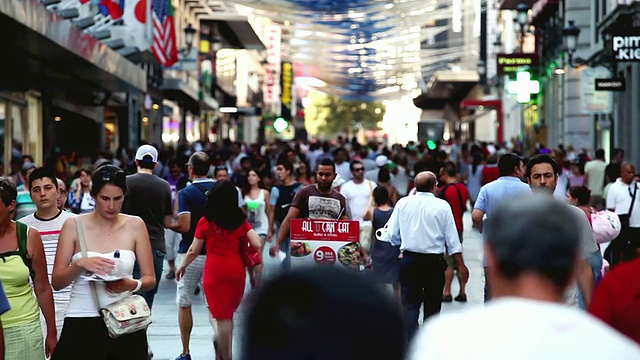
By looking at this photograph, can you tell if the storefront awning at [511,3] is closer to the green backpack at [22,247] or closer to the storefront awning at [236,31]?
the storefront awning at [236,31]

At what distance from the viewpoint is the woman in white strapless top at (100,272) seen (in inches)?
264

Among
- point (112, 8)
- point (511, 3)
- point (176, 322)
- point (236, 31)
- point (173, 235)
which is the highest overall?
point (511, 3)

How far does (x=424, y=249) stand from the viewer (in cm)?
1008

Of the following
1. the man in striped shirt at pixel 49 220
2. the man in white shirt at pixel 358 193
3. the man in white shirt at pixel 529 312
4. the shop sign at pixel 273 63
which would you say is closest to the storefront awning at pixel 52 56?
the man in white shirt at pixel 358 193

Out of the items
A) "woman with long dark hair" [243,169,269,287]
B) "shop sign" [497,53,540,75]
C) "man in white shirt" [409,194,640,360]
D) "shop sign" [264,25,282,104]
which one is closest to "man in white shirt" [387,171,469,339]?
"woman with long dark hair" [243,169,269,287]

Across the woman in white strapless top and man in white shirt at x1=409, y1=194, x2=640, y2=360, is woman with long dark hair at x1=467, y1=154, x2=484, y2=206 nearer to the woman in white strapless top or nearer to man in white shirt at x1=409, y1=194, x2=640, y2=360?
the woman in white strapless top

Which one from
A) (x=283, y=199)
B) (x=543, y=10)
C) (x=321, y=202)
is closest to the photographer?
(x=321, y=202)

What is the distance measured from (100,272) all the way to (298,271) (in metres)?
4.40

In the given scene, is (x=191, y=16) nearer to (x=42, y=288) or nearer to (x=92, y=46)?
(x=92, y=46)

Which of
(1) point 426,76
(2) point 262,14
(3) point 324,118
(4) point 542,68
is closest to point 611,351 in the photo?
(4) point 542,68

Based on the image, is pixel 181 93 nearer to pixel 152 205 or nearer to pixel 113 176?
pixel 152 205

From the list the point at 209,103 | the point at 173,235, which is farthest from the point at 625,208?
the point at 209,103

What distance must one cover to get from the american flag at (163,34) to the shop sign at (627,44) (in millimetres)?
9791

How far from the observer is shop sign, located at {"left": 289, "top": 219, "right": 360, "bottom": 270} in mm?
10672
